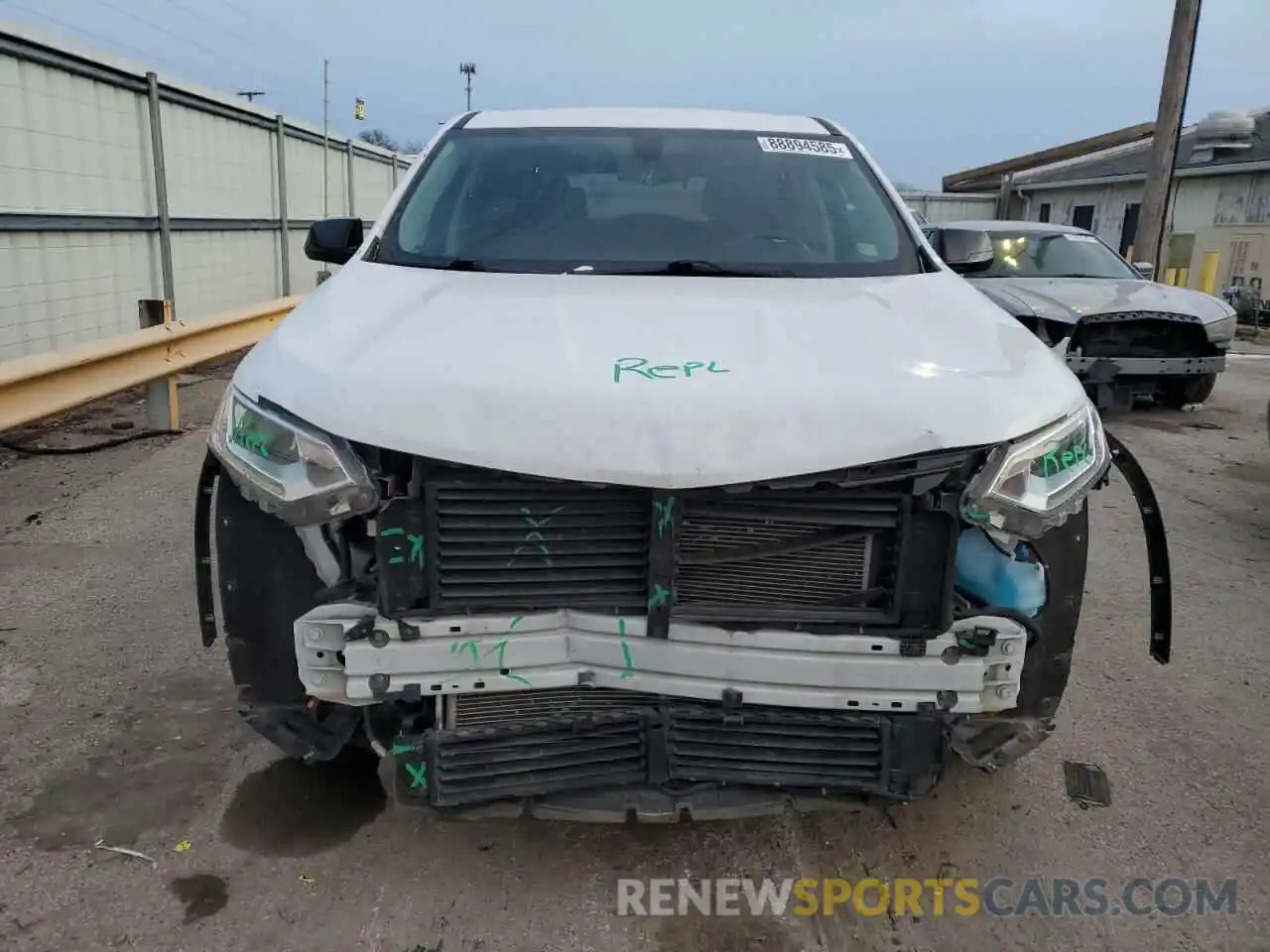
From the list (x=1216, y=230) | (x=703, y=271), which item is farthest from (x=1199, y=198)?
(x=703, y=271)

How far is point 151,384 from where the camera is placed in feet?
22.0

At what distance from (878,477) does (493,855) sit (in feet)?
4.55

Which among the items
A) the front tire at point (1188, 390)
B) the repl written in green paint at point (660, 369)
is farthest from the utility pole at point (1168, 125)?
the repl written in green paint at point (660, 369)

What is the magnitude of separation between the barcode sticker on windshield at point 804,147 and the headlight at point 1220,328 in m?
5.75

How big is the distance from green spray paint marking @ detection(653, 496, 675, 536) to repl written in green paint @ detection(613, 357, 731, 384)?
27 centimetres

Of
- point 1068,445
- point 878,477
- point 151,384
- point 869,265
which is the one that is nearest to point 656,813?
point 878,477

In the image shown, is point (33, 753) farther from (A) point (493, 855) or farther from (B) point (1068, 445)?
(B) point (1068, 445)

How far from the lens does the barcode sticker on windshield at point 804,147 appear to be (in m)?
3.57

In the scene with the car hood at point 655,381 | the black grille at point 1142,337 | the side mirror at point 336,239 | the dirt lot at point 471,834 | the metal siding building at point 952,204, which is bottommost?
the dirt lot at point 471,834

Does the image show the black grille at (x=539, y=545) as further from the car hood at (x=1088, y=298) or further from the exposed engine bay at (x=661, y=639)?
the car hood at (x=1088, y=298)

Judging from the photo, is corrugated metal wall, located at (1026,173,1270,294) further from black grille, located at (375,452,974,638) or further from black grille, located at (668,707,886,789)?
black grille, located at (668,707,886,789)

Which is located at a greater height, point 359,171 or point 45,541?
point 359,171

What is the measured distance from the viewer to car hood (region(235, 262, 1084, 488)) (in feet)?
6.52

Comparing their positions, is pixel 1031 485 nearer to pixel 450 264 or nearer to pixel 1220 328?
pixel 450 264
